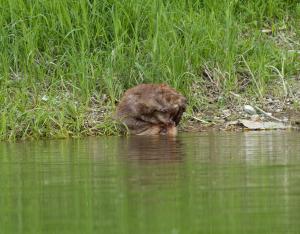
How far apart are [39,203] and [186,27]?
662 cm

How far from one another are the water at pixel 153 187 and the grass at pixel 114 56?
1.68m

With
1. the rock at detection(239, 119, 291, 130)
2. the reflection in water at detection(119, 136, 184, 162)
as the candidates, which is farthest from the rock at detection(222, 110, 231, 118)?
the reflection in water at detection(119, 136, 184, 162)

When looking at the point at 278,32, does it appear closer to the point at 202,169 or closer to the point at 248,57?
the point at 248,57

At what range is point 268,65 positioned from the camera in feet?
40.4

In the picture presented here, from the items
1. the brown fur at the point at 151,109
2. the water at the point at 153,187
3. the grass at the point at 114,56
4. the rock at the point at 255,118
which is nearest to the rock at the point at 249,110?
the rock at the point at 255,118

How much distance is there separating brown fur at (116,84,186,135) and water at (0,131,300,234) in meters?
1.25

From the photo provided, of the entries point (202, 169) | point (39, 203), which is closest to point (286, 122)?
point (202, 169)

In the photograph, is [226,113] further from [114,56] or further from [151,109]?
[114,56]

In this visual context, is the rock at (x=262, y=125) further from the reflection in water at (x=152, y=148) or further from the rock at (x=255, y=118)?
the reflection in water at (x=152, y=148)

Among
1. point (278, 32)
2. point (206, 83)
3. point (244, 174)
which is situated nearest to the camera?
point (244, 174)

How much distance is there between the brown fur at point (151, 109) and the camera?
10914mm

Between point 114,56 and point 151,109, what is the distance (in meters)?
0.89

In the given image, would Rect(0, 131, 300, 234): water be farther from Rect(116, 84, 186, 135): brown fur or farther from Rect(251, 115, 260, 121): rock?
Rect(251, 115, 260, 121): rock

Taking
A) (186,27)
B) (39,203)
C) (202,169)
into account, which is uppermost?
(39,203)
